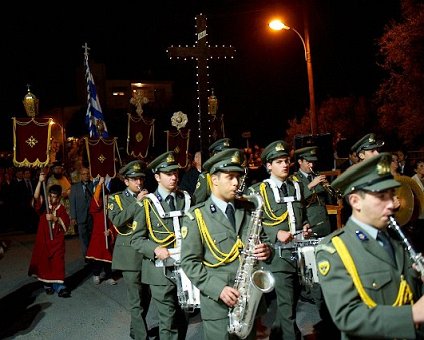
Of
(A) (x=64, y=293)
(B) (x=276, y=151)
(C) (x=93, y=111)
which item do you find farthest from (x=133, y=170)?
(C) (x=93, y=111)

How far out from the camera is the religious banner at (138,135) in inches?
424

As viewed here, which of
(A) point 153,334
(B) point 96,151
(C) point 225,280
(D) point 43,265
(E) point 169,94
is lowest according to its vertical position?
(A) point 153,334

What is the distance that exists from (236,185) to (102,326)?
418 centimetres

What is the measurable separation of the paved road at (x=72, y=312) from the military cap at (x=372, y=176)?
168 inches

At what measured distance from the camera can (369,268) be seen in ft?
9.16

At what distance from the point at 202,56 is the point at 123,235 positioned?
3882 mm

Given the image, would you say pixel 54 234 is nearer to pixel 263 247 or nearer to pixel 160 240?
pixel 160 240

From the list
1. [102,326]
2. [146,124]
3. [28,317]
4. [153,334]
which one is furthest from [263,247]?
[146,124]

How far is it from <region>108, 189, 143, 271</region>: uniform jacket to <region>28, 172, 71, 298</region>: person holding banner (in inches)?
93.4

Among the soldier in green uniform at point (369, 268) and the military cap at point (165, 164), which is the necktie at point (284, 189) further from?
the soldier in green uniform at point (369, 268)

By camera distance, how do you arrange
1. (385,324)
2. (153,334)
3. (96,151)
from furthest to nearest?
(96,151) < (153,334) < (385,324)

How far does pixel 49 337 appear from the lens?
6.84 m

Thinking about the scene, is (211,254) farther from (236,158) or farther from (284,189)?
(284,189)

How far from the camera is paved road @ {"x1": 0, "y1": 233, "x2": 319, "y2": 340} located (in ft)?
22.9
